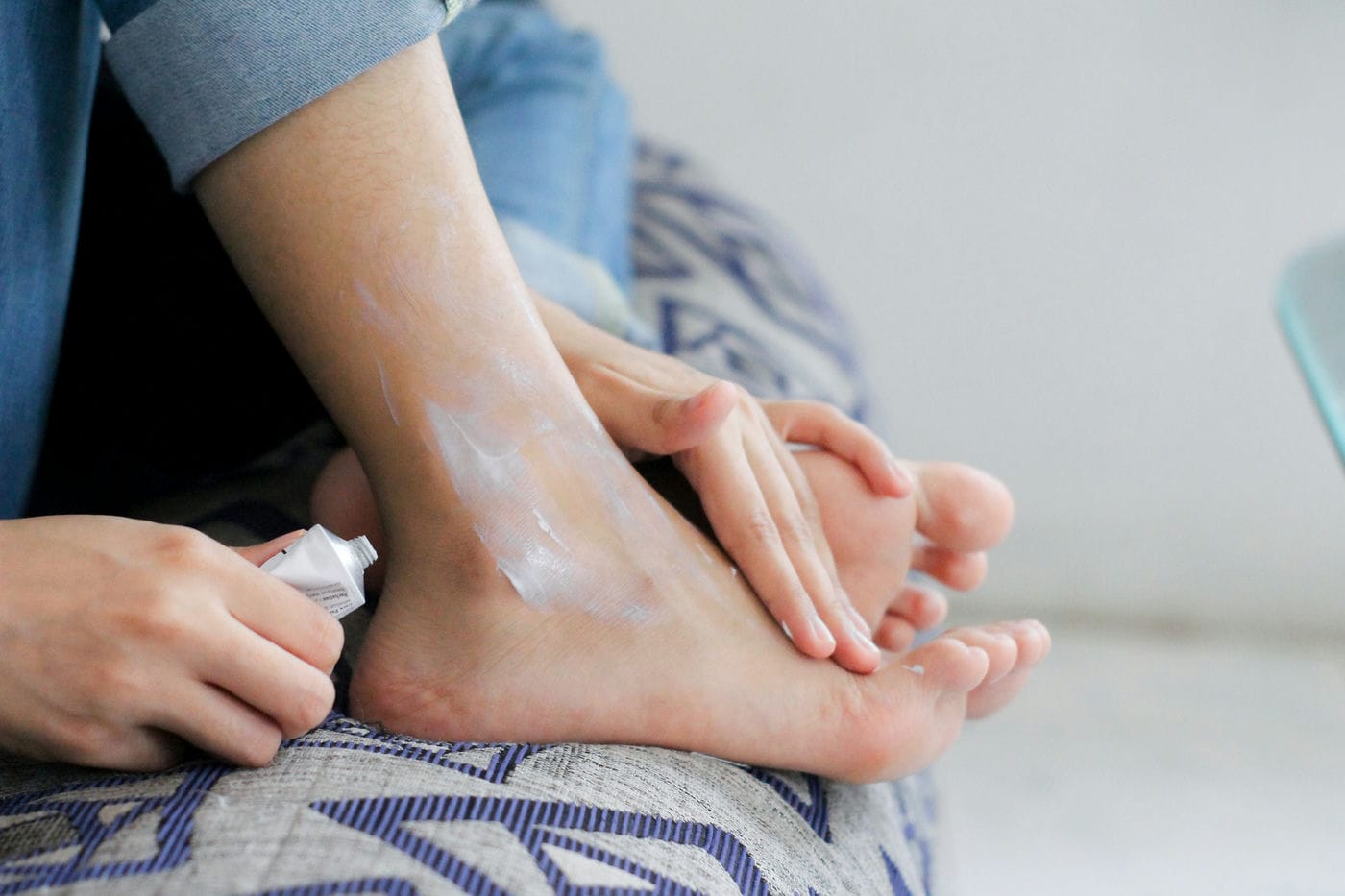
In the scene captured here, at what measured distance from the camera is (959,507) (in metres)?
0.64

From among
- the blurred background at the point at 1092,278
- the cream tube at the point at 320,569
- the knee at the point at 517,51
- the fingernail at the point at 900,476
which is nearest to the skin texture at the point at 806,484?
the fingernail at the point at 900,476

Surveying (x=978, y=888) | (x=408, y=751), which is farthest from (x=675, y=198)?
(x=408, y=751)

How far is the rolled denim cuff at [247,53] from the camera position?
0.48m

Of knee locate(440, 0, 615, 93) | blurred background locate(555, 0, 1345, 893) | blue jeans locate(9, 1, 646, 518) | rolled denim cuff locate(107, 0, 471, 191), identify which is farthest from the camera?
blurred background locate(555, 0, 1345, 893)

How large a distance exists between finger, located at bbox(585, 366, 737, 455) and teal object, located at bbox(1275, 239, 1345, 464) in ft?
1.11

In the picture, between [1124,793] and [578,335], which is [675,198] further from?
[1124,793]

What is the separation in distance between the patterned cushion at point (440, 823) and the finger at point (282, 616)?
40mm

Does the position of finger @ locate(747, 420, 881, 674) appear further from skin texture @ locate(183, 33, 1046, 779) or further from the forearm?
the forearm

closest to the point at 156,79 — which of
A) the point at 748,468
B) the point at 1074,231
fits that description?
the point at 748,468

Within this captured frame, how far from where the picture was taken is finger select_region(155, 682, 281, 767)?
416 mm

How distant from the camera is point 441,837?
0.38m

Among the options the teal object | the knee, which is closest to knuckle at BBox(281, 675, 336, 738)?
the teal object

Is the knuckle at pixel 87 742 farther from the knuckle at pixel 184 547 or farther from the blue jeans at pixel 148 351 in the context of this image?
the blue jeans at pixel 148 351

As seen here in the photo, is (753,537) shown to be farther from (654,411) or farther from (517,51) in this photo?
(517,51)
